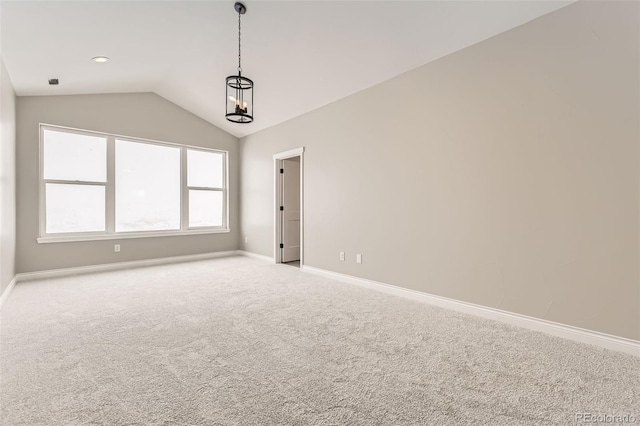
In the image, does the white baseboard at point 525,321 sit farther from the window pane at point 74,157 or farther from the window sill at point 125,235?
the window pane at point 74,157

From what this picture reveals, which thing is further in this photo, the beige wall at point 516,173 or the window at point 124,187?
the window at point 124,187

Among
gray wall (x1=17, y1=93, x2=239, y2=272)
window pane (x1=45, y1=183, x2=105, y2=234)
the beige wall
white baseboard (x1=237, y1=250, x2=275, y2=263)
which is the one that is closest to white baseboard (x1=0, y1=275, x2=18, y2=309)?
gray wall (x1=17, y1=93, x2=239, y2=272)

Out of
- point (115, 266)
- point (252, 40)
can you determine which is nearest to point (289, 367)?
point (252, 40)

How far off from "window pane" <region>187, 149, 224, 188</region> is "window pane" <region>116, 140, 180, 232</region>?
0.26 metres

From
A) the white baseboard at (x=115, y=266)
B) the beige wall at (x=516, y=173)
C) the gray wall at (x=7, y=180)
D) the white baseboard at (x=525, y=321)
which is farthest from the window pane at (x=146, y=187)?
the white baseboard at (x=525, y=321)

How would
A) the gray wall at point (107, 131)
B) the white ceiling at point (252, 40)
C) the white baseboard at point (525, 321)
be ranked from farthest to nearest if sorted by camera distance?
the gray wall at point (107, 131) < the white ceiling at point (252, 40) < the white baseboard at point (525, 321)

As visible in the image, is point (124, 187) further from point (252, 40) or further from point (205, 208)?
point (252, 40)

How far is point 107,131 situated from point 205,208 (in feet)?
7.12

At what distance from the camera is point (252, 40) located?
3637 millimetres

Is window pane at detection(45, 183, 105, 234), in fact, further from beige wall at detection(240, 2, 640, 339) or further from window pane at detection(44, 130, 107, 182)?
beige wall at detection(240, 2, 640, 339)

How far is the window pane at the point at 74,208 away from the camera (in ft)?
15.2

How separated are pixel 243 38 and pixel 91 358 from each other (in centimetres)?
357

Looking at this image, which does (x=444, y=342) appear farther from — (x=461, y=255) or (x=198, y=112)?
(x=198, y=112)

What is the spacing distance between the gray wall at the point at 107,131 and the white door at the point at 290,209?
5.02 feet
